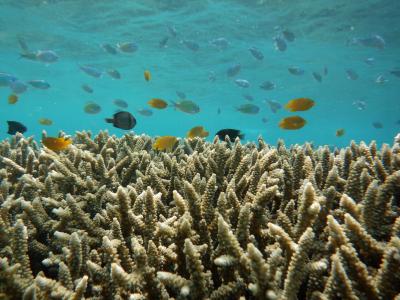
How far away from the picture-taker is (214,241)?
2152 millimetres

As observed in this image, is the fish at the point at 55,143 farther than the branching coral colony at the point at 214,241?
Yes

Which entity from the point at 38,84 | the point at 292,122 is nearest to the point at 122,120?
the point at 292,122

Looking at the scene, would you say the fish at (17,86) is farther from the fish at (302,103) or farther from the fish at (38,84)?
the fish at (302,103)

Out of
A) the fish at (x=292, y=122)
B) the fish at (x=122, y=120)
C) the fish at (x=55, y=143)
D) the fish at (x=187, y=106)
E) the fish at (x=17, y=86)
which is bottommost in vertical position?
the fish at (x=55, y=143)

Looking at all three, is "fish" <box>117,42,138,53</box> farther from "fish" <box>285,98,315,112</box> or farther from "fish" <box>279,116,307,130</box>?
"fish" <box>279,116,307,130</box>

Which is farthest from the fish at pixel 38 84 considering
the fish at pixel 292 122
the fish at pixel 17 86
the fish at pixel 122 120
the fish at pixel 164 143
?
the fish at pixel 292 122

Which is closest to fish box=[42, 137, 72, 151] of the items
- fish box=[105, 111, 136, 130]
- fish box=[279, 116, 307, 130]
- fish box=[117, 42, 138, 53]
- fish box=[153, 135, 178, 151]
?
fish box=[153, 135, 178, 151]

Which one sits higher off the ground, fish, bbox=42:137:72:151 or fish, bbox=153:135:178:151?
fish, bbox=153:135:178:151

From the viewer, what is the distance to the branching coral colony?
5.26ft

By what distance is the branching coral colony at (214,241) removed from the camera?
1603mm

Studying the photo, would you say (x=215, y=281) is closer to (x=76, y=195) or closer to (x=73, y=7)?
(x=76, y=195)

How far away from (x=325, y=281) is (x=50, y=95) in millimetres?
70421

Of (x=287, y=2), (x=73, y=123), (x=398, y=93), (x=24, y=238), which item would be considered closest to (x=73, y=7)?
(x=287, y=2)

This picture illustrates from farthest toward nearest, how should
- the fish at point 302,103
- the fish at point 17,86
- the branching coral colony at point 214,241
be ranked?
the fish at point 17,86
the fish at point 302,103
the branching coral colony at point 214,241
